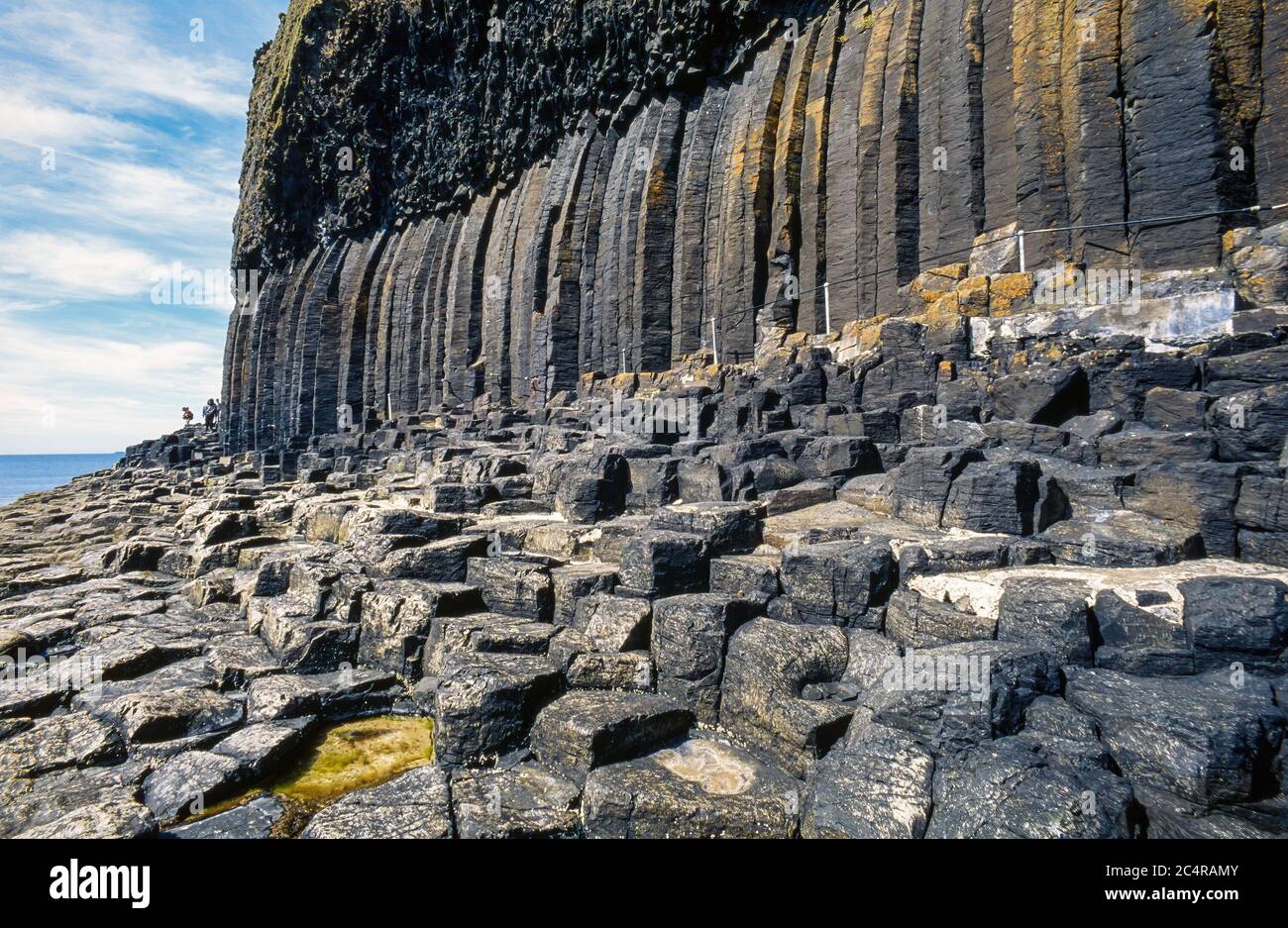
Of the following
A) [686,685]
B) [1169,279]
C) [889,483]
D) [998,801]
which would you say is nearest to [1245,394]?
[889,483]

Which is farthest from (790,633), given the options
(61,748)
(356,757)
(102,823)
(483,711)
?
(61,748)

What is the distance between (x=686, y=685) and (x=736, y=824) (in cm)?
148

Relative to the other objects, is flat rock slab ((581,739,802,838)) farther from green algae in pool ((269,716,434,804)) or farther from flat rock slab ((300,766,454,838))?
green algae in pool ((269,716,434,804))

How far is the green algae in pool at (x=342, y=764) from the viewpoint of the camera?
4848 mm

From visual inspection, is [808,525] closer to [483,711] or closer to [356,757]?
[483,711]

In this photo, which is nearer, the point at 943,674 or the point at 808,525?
the point at 943,674

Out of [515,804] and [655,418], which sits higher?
[655,418]

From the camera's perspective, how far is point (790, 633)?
5320 mm

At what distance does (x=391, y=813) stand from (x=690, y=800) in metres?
1.95

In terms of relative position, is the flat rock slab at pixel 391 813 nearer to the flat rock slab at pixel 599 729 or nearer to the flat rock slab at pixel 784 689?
the flat rock slab at pixel 599 729
